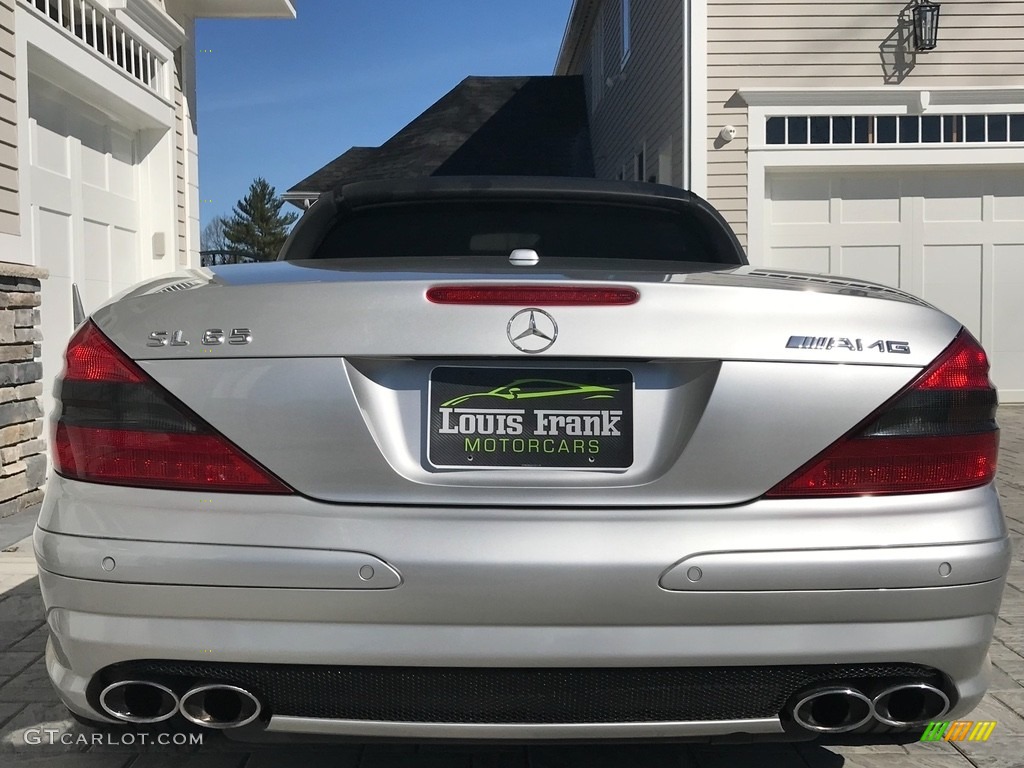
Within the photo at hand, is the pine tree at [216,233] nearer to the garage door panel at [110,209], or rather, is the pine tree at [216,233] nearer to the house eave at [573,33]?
the house eave at [573,33]

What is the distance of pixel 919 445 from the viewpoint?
2012 millimetres

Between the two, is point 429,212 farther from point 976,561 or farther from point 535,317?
point 976,561

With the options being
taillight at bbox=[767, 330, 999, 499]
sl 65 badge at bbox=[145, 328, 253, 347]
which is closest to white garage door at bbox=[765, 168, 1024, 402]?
taillight at bbox=[767, 330, 999, 499]

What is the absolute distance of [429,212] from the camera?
3512mm

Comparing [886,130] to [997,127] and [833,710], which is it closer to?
[997,127]

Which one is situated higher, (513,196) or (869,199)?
(869,199)

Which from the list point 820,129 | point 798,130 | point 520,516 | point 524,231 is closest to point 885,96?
point 820,129

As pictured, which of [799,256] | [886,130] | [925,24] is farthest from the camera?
[799,256]

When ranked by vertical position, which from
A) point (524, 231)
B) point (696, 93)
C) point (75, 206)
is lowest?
point (524, 231)

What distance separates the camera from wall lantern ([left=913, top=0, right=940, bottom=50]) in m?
10.4

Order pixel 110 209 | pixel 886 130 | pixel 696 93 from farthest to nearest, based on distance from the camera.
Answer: pixel 886 130, pixel 696 93, pixel 110 209

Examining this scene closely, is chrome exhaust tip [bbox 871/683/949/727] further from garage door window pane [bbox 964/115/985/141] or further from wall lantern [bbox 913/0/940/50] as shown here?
garage door window pane [bbox 964/115/985/141]

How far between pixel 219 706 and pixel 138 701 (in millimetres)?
158

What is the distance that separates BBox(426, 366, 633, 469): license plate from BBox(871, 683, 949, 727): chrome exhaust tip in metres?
0.67
